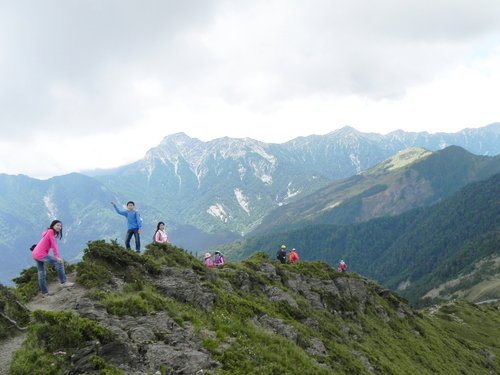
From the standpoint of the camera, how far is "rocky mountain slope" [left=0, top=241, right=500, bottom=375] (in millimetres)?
15711

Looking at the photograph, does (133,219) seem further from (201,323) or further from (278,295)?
(278,295)

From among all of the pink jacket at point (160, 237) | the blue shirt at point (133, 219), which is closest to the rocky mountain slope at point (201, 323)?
the pink jacket at point (160, 237)

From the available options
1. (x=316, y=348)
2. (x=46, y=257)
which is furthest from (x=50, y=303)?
(x=316, y=348)

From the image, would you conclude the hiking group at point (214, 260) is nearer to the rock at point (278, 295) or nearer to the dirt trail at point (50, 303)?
the rock at point (278, 295)

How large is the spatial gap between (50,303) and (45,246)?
9.62 feet

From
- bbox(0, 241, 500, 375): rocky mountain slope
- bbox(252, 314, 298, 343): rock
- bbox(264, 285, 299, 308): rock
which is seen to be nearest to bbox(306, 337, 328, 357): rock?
bbox(0, 241, 500, 375): rocky mountain slope

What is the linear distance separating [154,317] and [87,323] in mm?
3759

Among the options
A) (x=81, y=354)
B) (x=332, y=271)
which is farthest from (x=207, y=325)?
(x=332, y=271)

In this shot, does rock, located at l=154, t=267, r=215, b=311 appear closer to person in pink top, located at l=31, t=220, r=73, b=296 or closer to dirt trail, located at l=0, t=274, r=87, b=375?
dirt trail, located at l=0, t=274, r=87, b=375

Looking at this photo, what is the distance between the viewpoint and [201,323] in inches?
810

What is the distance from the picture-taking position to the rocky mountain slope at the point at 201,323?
15711 mm

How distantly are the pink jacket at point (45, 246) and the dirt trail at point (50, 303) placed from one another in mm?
1825

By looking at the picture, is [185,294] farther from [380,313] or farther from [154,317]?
[380,313]

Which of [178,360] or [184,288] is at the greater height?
[184,288]
